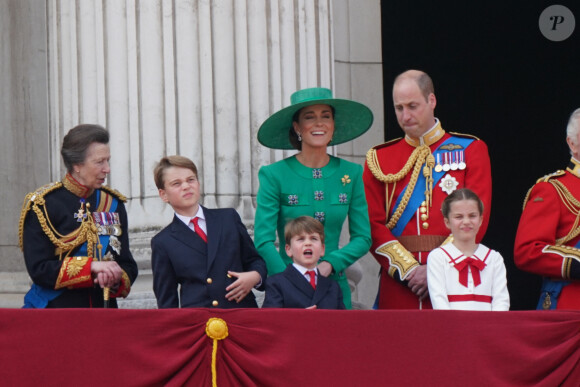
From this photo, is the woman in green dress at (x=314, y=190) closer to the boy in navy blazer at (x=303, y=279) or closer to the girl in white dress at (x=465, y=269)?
the boy in navy blazer at (x=303, y=279)

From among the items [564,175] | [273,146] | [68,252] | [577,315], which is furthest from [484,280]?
[68,252]

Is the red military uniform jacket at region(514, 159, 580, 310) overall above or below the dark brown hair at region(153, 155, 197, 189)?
below

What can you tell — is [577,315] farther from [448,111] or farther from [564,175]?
[448,111]

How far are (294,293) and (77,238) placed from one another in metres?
1.03

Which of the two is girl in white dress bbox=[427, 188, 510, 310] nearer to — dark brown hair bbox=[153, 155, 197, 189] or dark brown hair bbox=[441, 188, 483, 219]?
dark brown hair bbox=[441, 188, 483, 219]

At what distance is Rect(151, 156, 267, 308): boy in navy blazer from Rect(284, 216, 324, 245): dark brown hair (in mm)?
194

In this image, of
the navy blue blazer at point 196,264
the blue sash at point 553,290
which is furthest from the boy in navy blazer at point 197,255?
the blue sash at point 553,290

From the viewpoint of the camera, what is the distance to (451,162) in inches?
244

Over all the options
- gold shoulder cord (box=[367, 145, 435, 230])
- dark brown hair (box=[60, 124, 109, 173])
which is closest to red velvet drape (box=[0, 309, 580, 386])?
dark brown hair (box=[60, 124, 109, 173])

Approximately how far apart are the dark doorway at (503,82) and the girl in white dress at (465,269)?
14.6 feet

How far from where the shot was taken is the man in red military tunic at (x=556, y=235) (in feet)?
19.7

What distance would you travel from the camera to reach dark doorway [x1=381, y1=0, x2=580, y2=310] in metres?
10.2

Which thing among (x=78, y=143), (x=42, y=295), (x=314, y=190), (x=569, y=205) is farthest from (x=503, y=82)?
(x=42, y=295)

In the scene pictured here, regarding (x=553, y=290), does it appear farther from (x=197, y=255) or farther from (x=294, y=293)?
(x=197, y=255)
